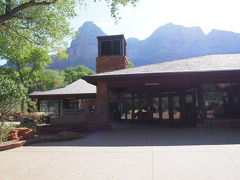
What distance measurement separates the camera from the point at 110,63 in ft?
64.8

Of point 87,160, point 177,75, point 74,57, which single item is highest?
point 74,57

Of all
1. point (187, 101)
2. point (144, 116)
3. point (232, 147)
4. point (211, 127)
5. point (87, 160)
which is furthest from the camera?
point (144, 116)

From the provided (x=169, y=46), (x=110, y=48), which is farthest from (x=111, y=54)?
(x=169, y=46)

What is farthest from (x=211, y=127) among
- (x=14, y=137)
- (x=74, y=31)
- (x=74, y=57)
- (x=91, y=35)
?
(x=91, y=35)

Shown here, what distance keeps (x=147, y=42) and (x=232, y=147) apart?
16822 centimetres

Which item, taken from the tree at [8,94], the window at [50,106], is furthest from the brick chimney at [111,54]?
the tree at [8,94]

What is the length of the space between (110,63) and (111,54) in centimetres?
98

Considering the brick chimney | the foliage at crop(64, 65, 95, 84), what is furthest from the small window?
the foliage at crop(64, 65, 95, 84)

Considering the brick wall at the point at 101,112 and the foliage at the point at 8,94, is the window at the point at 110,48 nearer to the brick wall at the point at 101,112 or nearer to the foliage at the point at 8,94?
the brick wall at the point at 101,112

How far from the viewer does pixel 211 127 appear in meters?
10.7

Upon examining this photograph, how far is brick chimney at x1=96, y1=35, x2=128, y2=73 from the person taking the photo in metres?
19.5

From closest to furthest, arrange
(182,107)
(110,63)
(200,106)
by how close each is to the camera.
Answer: (200,106) → (182,107) → (110,63)

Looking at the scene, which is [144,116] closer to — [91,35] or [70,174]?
[70,174]

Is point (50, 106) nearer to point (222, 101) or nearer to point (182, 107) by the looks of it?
point (182, 107)
